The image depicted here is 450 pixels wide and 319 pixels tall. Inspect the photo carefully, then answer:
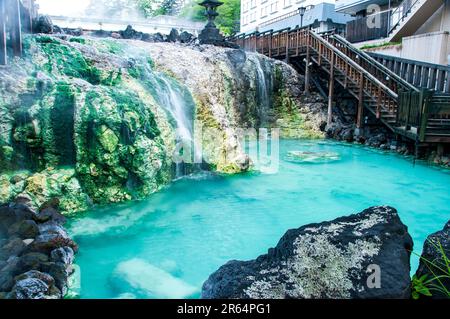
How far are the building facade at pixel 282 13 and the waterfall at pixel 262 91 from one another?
14.0m

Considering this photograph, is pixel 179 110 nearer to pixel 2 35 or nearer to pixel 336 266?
pixel 2 35

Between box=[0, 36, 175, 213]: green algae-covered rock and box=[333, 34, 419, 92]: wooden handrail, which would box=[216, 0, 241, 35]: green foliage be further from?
box=[0, 36, 175, 213]: green algae-covered rock

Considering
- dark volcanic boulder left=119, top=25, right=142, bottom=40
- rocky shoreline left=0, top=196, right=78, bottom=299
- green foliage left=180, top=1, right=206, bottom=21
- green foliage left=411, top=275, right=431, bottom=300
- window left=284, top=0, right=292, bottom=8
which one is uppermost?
green foliage left=180, top=1, right=206, bottom=21

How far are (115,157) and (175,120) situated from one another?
8.14 ft

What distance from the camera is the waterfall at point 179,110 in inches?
380

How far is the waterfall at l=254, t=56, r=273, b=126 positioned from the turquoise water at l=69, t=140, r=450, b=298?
20.0ft

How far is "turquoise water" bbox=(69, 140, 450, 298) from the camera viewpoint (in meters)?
5.21

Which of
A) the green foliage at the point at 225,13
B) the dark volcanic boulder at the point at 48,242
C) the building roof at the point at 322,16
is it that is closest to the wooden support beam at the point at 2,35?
the dark volcanic boulder at the point at 48,242

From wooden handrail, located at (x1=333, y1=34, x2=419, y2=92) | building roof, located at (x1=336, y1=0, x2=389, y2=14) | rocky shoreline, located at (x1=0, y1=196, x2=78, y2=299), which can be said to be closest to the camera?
rocky shoreline, located at (x1=0, y1=196, x2=78, y2=299)

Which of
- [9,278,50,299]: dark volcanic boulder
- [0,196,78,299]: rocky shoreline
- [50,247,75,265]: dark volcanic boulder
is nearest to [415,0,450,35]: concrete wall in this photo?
[0,196,78,299]: rocky shoreline

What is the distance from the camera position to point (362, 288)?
7.85ft

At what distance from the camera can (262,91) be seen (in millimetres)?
17453

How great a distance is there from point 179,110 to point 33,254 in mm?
6748
